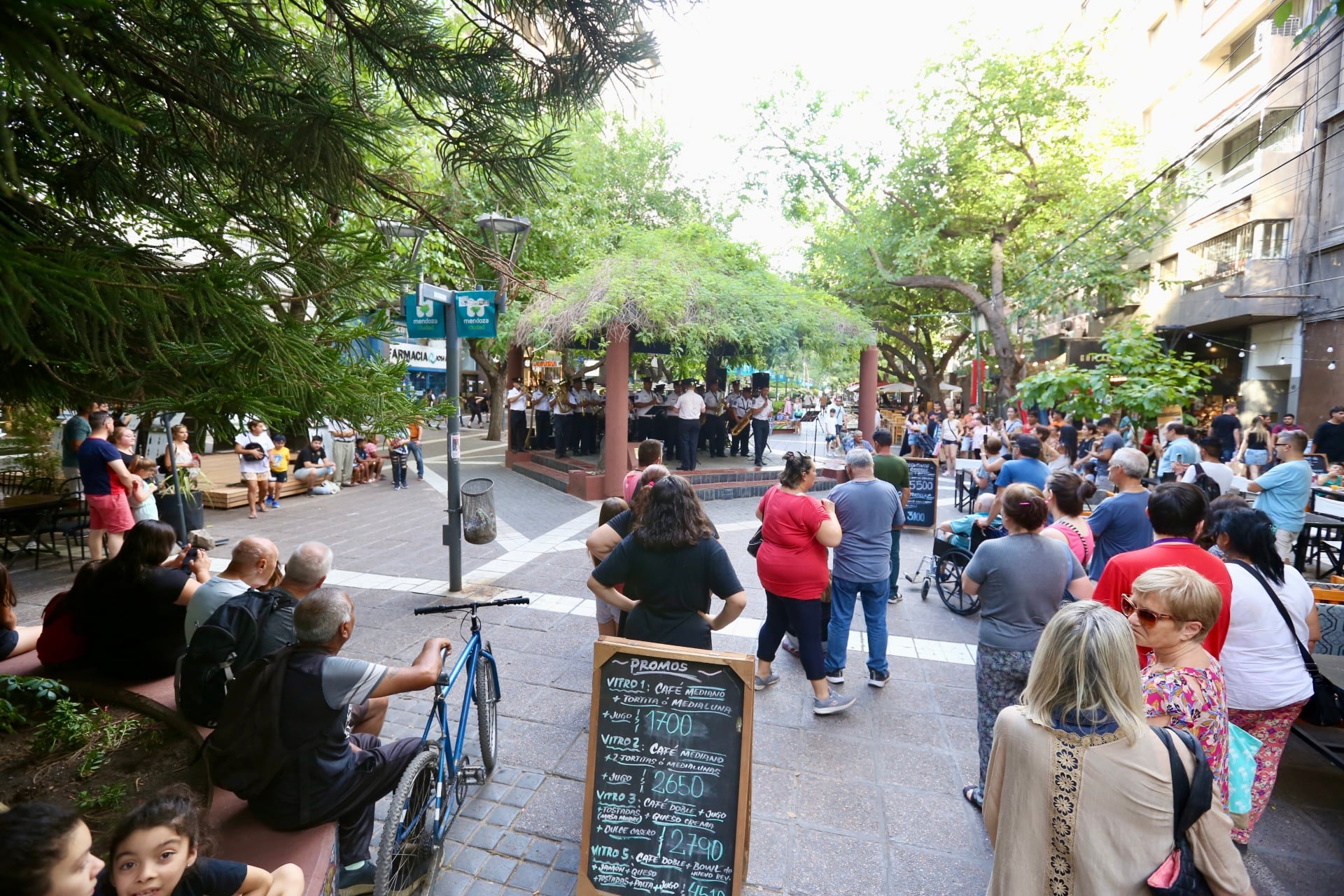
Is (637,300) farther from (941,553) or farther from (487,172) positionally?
(487,172)

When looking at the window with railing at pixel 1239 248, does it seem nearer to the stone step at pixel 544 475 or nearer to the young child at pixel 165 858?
the stone step at pixel 544 475

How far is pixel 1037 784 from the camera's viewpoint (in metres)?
2.02

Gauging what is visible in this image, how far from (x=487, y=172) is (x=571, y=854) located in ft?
10.5

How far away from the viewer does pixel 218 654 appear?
290 centimetres

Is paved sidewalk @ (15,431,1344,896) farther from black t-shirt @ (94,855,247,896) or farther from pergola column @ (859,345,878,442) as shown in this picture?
pergola column @ (859,345,878,442)

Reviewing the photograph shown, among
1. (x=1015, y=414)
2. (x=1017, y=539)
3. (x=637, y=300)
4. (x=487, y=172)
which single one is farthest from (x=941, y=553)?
(x=1015, y=414)

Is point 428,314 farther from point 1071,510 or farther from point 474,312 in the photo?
point 1071,510

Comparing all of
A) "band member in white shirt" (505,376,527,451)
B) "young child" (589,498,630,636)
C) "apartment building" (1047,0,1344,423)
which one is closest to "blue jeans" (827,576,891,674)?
"young child" (589,498,630,636)

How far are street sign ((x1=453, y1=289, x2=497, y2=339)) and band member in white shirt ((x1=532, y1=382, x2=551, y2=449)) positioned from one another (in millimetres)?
10778

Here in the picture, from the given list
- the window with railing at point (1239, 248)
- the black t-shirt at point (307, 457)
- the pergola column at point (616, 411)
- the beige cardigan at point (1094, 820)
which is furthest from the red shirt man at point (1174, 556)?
the window with railing at point (1239, 248)

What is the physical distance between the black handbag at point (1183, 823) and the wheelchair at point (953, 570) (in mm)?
4789

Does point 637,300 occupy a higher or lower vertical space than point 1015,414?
higher

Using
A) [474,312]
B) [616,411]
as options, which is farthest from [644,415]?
[474,312]

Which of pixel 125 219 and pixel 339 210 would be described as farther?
pixel 339 210
